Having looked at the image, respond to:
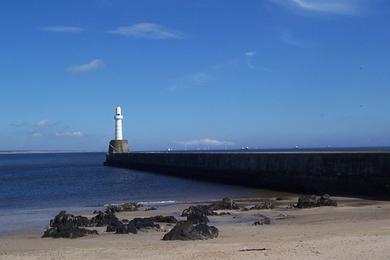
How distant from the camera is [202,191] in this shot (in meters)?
34.5

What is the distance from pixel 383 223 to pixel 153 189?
23.2 m

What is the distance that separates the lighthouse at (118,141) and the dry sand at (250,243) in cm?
5409

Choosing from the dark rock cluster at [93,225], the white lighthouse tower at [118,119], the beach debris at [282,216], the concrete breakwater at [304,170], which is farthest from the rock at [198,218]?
the white lighthouse tower at [118,119]

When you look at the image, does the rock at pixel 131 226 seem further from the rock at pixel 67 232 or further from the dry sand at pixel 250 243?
the rock at pixel 67 232

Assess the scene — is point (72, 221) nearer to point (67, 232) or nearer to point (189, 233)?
point (67, 232)

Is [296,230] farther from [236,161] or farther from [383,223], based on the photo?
[236,161]

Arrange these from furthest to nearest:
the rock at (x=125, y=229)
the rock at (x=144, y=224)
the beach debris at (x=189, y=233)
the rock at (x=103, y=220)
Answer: the rock at (x=103, y=220), the rock at (x=144, y=224), the rock at (x=125, y=229), the beach debris at (x=189, y=233)

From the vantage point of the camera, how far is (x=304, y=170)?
101ft

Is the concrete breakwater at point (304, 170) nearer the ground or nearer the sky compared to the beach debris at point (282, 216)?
nearer the sky

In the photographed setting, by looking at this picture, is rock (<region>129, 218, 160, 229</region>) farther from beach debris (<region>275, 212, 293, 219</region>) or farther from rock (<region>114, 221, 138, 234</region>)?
beach debris (<region>275, 212, 293, 219</region>)

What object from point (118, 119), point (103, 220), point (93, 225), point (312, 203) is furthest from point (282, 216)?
point (118, 119)

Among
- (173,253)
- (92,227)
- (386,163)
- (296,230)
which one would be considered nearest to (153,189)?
(386,163)

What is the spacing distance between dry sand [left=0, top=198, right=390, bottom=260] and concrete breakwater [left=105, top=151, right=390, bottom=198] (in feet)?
20.5

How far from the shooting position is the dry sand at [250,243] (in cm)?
1121
